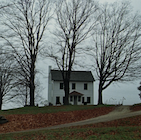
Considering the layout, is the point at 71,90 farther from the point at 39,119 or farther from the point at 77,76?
the point at 39,119

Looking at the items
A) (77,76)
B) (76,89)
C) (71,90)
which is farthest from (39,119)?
(77,76)

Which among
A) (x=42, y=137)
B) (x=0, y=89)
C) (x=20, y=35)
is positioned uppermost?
(x=20, y=35)

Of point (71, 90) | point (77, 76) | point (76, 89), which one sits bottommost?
point (71, 90)

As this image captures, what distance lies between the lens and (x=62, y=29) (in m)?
30.9

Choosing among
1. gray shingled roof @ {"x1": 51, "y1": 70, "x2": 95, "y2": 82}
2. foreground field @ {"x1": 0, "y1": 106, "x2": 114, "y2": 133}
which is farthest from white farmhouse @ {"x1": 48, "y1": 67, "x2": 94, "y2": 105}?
foreground field @ {"x1": 0, "y1": 106, "x2": 114, "y2": 133}

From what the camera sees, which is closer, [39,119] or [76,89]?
[39,119]

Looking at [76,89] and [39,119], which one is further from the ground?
[76,89]

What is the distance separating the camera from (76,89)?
46906mm

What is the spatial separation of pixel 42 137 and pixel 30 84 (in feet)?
60.9

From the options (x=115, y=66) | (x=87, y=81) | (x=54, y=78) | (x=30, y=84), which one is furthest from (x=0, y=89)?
(x=115, y=66)

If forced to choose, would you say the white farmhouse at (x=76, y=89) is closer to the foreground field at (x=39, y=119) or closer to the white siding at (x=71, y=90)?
the white siding at (x=71, y=90)

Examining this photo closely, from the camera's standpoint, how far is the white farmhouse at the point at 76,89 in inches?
1793

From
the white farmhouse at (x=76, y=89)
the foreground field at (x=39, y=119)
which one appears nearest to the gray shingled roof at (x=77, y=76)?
the white farmhouse at (x=76, y=89)

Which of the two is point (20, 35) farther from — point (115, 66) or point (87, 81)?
point (87, 81)
